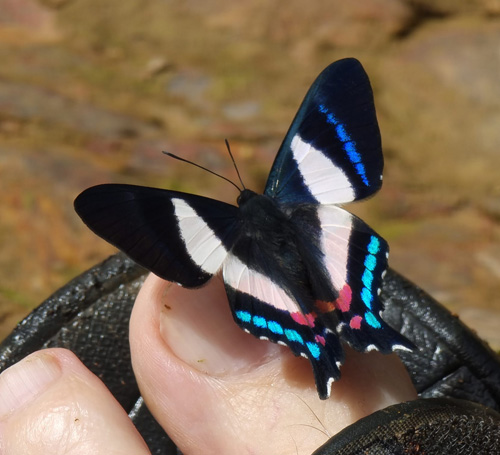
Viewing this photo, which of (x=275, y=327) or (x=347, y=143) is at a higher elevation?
(x=347, y=143)

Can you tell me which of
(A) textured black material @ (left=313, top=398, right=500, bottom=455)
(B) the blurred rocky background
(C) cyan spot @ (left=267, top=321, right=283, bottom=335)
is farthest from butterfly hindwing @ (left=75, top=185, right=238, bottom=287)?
(B) the blurred rocky background

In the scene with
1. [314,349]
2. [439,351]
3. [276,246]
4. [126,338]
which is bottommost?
[439,351]

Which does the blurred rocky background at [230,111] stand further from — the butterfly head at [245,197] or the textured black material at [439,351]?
the butterfly head at [245,197]

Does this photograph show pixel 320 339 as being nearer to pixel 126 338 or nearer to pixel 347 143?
pixel 347 143

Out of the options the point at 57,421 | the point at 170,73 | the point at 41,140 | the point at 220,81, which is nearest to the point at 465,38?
the point at 220,81

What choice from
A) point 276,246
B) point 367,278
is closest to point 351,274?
point 367,278

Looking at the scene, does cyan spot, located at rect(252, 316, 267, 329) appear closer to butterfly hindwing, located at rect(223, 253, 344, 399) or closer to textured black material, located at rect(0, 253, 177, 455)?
butterfly hindwing, located at rect(223, 253, 344, 399)

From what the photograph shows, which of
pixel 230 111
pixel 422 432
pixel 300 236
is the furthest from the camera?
pixel 230 111
